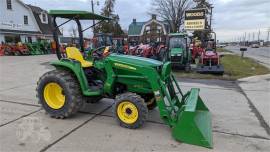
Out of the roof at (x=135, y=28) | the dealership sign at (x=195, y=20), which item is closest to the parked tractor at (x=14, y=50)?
the dealership sign at (x=195, y=20)

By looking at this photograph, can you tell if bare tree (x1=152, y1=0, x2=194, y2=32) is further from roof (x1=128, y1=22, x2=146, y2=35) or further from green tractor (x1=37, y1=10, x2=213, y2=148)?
green tractor (x1=37, y1=10, x2=213, y2=148)

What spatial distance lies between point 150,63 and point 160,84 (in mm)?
454

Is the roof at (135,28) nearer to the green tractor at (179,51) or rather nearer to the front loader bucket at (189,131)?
the green tractor at (179,51)

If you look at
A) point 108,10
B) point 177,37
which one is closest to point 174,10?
point 108,10

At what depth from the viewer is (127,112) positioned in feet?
13.5

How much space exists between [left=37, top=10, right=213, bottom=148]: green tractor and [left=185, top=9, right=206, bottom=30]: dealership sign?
15.4 m

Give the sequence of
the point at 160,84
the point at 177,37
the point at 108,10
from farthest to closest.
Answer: the point at 108,10 → the point at 177,37 → the point at 160,84

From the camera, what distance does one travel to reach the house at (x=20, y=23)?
90.4 feet

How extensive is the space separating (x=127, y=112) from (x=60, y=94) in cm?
159

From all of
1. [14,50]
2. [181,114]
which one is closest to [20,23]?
[14,50]

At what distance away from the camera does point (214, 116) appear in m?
4.95

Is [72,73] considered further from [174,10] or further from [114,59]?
[174,10]

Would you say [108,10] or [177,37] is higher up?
[108,10]

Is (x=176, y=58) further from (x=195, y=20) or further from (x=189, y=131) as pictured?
(x=189, y=131)
